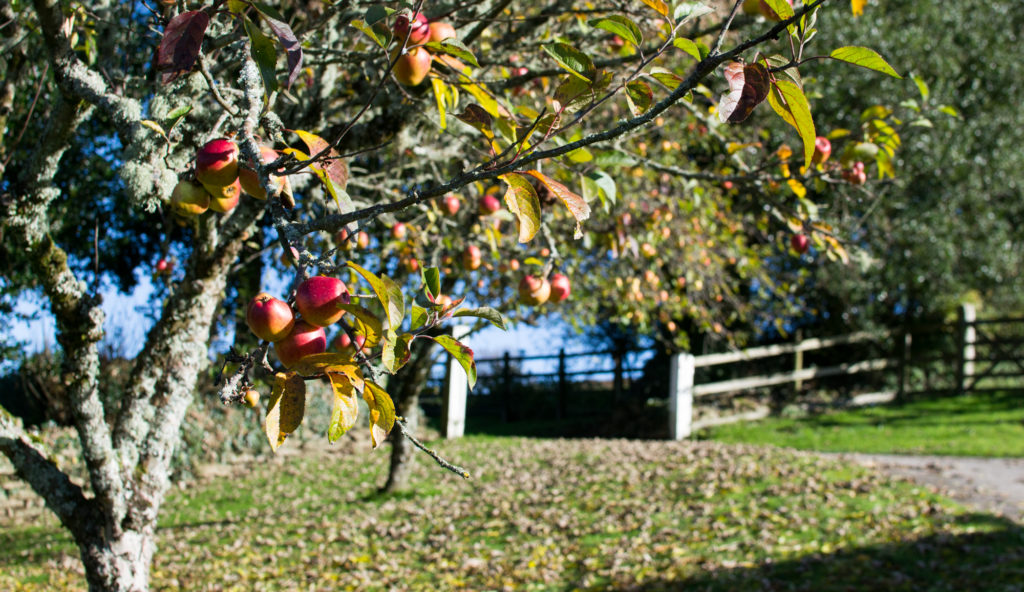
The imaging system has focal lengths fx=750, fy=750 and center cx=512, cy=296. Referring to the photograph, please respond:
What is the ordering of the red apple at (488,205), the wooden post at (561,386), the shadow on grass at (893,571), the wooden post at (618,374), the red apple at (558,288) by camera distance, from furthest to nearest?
the wooden post at (561,386), the wooden post at (618,374), the shadow on grass at (893,571), the red apple at (488,205), the red apple at (558,288)

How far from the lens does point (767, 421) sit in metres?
10.9

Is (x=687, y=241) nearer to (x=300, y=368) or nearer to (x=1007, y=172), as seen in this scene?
(x=300, y=368)

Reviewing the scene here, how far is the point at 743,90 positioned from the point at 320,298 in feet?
2.20

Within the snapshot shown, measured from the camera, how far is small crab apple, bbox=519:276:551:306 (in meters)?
2.16

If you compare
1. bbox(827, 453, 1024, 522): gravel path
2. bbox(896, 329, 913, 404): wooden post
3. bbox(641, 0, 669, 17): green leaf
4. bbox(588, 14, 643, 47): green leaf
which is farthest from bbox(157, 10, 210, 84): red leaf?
bbox(896, 329, 913, 404): wooden post

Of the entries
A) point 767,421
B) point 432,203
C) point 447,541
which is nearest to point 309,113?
point 432,203

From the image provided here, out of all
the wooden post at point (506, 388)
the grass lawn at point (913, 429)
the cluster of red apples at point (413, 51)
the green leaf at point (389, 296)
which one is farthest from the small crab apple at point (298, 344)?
the wooden post at point (506, 388)

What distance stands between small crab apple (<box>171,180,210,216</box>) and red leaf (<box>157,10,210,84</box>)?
22cm

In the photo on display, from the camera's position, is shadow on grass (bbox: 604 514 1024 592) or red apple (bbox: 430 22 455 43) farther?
shadow on grass (bbox: 604 514 1024 592)

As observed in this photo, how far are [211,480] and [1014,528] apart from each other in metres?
7.65

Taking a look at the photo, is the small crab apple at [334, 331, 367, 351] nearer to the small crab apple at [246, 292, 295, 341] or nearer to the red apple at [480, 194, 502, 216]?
the small crab apple at [246, 292, 295, 341]

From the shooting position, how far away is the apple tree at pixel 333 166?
3.60 ft

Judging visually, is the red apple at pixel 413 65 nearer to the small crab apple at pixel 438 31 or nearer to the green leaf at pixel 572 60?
the small crab apple at pixel 438 31

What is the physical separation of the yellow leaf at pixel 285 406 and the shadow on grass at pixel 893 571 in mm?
3609
